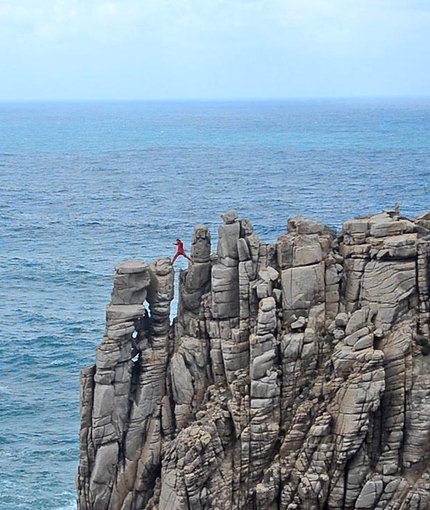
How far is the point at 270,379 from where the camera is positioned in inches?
1527

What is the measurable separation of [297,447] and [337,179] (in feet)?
400

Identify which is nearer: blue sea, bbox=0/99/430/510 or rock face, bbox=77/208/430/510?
rock face, bbox=77/208/430/510

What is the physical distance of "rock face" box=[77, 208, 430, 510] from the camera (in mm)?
38094

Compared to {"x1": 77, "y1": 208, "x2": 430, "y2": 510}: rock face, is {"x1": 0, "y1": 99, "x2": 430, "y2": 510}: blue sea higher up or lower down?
lower down

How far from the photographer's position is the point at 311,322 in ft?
131

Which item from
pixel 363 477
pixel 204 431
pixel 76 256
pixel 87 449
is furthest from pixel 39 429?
pixel 76 256

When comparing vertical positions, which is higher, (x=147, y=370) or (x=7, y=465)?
(x=147, y=370)

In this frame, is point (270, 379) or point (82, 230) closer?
point (270, 379)

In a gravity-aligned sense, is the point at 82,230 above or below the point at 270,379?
below

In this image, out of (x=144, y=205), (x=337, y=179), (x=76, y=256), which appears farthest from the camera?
(x=337, y=179)

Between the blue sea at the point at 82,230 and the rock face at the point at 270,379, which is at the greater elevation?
the rock face at the point at 270,379

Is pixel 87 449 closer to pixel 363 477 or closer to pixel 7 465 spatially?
pixel 363 477

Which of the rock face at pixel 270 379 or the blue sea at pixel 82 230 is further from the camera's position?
the blue sea at pixel 82 230

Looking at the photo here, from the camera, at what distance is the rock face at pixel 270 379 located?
3809 cm
